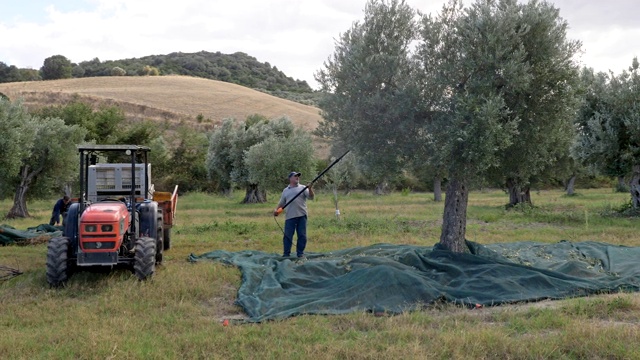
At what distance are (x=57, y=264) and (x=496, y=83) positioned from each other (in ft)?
26.9

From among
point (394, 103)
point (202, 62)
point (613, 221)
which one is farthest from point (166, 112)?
point (202, 62)

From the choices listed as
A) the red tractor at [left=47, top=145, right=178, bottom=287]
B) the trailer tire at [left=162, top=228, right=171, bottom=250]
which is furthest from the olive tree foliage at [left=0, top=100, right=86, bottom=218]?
the red tractor at [left=47, top=145, right=178, bottom=287]

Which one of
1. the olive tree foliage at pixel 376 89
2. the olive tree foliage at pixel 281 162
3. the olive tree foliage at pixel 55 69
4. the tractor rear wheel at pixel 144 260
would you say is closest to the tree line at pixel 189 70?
the olive tree foliage at pixel 55 69

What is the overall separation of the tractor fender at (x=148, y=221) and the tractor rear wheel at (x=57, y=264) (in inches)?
68.3

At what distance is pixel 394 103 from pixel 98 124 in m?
37.4

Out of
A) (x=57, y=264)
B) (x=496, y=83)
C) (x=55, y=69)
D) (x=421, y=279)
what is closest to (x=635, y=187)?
(x=496, y=83)

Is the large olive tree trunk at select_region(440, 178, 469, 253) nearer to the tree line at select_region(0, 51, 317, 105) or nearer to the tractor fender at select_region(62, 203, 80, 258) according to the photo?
the tractor fender at select_region(62, 203, 80, 258)

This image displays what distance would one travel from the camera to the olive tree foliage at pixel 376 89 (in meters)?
10.5

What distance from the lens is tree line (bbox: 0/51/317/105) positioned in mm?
101250

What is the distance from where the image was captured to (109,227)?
9.41 meters

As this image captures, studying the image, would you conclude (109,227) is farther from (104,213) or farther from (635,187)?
(635,187)

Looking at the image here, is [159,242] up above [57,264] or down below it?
above

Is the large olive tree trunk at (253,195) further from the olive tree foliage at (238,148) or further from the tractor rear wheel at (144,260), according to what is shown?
the tractor rear wheel at (144,260)

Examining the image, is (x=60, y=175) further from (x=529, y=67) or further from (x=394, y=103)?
(x=529, y=67)
